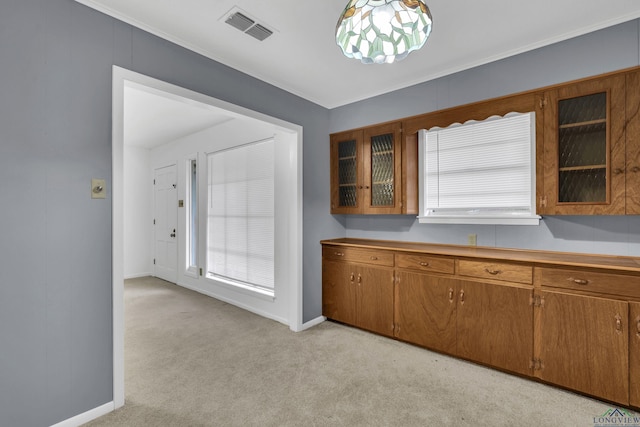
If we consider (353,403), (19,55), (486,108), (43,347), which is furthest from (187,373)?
(486,108)

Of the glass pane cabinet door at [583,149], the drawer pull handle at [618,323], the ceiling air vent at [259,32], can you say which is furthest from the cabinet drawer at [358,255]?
the ceiling air vent at [259,32]

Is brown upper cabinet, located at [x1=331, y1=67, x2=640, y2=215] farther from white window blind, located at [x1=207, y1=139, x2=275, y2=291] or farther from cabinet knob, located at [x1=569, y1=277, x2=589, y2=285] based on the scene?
white window blind, located at [x1=207, y1=139, x2=275, y2=291]

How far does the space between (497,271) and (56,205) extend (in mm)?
3168

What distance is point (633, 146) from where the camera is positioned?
207cm

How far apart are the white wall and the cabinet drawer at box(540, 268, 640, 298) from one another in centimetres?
674

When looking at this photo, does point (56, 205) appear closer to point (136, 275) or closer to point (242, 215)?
point (242, 215)

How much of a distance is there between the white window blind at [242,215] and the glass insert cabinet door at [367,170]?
87cm

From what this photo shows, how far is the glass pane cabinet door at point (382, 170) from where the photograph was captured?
333 centimetres

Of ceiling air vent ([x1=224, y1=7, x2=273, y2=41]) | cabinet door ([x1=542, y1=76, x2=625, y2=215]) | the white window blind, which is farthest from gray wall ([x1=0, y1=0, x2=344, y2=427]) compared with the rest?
cabinet door ([x1=542, y1=76, x2=625, y2=215])

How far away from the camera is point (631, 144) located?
6.83 ft

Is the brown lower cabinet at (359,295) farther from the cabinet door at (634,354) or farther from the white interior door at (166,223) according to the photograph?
the white interior door at (166,223)

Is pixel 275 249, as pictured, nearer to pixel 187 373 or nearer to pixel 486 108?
pixel 187 373

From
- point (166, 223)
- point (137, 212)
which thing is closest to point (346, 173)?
point (166, 223)

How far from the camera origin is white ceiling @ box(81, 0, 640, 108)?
2000 millimetres
